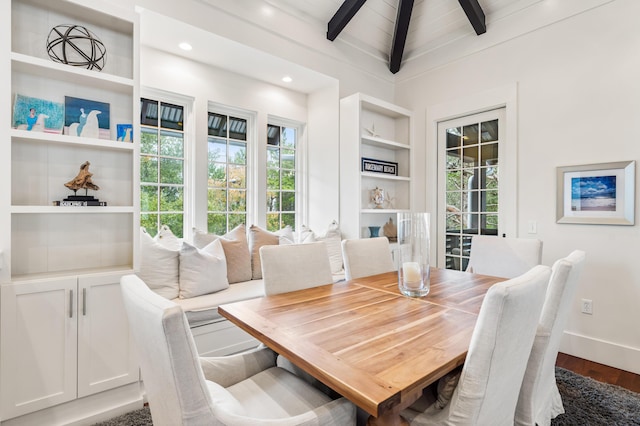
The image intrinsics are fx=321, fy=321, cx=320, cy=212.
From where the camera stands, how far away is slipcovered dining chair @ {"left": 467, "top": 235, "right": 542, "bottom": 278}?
238 centimetres

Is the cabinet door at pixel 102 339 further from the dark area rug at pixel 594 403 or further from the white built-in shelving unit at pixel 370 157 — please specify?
the dark area rug at pixel 594 403

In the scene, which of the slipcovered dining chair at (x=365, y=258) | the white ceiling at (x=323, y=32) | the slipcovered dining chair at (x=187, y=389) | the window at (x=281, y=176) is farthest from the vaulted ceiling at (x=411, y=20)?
the slipcovered dining chair at (x=187, y=389)

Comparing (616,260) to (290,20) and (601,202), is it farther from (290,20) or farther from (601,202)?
(290,20)

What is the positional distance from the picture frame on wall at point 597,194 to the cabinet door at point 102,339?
351 centimetres

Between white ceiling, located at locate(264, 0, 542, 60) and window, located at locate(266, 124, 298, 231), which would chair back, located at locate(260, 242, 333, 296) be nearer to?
window, located at locate(266, 124, 298, 231)

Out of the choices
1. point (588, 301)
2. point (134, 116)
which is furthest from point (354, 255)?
point (588, 301)

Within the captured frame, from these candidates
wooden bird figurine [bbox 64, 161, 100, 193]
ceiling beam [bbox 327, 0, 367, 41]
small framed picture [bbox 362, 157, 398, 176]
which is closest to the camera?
wooden bird figurine [bbox 64, 161, 100, 193]

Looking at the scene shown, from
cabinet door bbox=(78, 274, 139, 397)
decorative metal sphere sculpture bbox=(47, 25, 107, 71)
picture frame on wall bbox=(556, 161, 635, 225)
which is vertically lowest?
cabinet door bbox=(78, 274, 139, 397)

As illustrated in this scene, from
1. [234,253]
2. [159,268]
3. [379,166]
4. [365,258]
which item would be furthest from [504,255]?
[159,268]

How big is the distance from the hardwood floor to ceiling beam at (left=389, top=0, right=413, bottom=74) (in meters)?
3.57

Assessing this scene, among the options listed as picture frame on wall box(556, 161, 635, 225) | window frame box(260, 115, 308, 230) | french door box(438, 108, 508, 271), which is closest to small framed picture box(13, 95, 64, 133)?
window frame box(260, 115, 308, 230)

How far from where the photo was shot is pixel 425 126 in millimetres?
3932

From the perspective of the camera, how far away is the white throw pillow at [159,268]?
7.74ft

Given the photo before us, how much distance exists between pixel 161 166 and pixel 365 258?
2.04m
